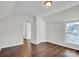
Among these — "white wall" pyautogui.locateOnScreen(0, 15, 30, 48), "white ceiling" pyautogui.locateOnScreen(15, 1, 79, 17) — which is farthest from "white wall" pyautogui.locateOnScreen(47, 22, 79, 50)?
"white wall" pyautogui.locateOnScreen(0, 15, 30, 48)

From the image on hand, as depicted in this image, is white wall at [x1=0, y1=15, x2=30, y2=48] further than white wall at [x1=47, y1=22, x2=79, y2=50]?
Yes

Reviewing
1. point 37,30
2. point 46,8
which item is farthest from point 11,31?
point 46,8

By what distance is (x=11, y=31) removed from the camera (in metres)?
4.24

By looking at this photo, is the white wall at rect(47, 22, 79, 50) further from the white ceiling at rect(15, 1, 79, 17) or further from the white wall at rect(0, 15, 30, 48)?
the white wall at rect(0, 15, 30, 48)

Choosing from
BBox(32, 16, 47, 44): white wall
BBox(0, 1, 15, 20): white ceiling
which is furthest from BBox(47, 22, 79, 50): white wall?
BBox(32, 16, 47, 44): white wall

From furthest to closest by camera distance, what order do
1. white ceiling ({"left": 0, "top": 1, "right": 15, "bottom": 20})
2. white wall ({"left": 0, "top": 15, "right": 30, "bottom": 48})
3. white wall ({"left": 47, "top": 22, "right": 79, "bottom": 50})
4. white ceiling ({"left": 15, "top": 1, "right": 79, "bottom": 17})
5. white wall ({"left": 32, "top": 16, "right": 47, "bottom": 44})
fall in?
white wall ({"left": 32, "top": 16, "right": 47, "bottom": 44})
white wall ({"left": 0, "top": 15, "right": 30, "bottom": 48})
white wall ({"left": 47, "top": 22, "right": 79, "bottom": 50})
white ceiling ({"left": 15, "top": 1, "right": 79, "bottom": 17})
white ceiling ({"left": 0, "top": 1, "right": 15, "bottom": 20})

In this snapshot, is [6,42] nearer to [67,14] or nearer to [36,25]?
[36,25]

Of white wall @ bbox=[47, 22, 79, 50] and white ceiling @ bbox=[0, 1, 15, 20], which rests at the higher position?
white ceiling @ bbox=[0, 1, 15, 20]

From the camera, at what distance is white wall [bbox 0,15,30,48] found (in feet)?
12.9

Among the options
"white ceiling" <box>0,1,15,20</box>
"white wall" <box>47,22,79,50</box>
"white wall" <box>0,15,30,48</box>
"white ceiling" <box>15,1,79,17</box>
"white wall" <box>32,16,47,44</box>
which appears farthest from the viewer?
"white wall" <box>32,16,47,44</box>

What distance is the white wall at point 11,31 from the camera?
3.94 meters

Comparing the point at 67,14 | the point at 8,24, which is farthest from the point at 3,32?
the point at 67,14

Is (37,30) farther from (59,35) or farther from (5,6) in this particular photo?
(5,6)

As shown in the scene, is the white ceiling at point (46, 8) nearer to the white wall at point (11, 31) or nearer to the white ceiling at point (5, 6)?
the white ceiling at point (5, 6)
